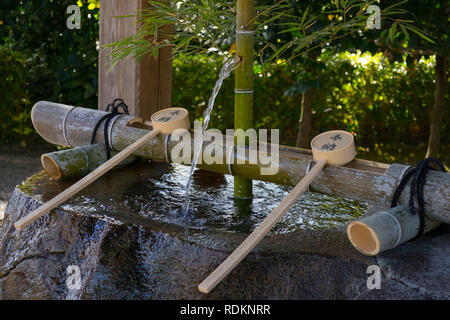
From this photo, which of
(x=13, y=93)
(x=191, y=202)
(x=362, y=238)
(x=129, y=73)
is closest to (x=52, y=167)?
(x=191, y=202)

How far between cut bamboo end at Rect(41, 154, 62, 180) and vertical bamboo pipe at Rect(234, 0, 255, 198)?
1046mm

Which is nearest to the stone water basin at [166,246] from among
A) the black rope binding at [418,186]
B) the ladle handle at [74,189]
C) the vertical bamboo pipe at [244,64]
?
the ladle handle at [74,189]

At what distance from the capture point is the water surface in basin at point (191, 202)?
9.06 feet

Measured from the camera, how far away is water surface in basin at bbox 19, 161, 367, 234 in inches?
109

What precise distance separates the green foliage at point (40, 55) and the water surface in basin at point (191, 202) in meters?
2.80

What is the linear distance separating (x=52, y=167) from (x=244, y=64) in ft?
4.08

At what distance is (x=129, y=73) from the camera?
4.03 metres

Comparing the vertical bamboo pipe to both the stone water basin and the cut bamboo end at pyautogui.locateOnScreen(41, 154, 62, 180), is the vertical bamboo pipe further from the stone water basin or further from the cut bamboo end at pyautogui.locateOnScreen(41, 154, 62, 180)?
the cut bamboo end at pyautogui.locateOnScreen(41, 154, 62, 180)

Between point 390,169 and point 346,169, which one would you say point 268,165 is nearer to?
point 346,169

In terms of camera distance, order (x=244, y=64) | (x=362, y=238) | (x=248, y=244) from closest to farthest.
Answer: (x=248, y=244), (x=362, y=238), (x=244, y=64)

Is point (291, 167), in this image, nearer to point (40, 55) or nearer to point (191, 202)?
point (191, 202)

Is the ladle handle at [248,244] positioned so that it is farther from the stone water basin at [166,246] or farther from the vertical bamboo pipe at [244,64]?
the vertical bamboo pipe at [244,64]

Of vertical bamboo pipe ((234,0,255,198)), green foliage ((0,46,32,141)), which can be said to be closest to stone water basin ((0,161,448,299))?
vertical bamboo pipe ((234,0,255,198))

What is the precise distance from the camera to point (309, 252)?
2.38 metres
